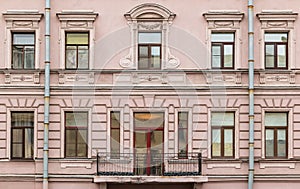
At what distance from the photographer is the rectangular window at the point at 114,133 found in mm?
21281

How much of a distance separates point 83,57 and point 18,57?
2263 millimetres

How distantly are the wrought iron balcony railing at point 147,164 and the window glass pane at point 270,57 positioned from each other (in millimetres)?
4008

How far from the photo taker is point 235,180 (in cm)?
2114

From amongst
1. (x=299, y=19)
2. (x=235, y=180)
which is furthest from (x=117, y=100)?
(x=299, y=19)

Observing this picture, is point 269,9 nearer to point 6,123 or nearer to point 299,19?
point 299,19

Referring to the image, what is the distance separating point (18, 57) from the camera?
70.9 feet

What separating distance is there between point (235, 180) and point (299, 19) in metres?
5.97

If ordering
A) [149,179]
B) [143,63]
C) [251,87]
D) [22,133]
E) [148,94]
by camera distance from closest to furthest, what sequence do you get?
[149,179], [251,87], [148,94], [22,133], [143,63]

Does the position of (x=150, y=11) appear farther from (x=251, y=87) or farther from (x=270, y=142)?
(x=270, y=142)

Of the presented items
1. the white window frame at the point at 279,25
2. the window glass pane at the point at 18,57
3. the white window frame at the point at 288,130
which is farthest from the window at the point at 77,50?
the white window frame at the point at 288,130

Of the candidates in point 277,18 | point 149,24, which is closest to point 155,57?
point 149,24

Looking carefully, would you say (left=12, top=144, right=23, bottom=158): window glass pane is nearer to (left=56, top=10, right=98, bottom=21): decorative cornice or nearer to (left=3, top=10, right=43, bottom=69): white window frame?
(left=3, top=10, right=43, bottom=69): white window frame

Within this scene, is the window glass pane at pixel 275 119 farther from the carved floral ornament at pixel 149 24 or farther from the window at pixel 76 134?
the window at pixel 76 134

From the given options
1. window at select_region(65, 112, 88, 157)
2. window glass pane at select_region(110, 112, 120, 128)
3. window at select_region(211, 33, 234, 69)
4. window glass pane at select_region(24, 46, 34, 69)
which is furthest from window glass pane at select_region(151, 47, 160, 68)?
window glass pane at select_region(24, 46, 34, 69)
